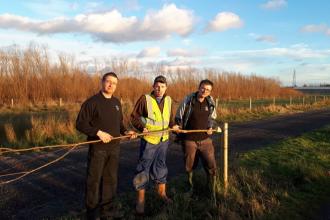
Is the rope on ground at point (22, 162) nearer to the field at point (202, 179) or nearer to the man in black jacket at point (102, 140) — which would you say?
the field at point (202, 179)

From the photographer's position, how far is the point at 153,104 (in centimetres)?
541

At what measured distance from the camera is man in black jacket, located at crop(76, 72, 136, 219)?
15.5 ft

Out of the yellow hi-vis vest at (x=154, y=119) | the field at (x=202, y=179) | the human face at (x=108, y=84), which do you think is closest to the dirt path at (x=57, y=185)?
the field at (x=202, y=179)

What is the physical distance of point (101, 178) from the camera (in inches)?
197

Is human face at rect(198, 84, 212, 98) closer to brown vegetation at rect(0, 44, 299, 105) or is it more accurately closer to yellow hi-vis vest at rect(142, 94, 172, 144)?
yellow hi-vis vest at rect(142, 94, 172, 144)

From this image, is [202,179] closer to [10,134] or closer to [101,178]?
[101,178]

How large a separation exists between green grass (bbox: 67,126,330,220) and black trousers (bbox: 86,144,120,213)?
1.60 feet

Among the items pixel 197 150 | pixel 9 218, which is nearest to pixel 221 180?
pixel 197 150

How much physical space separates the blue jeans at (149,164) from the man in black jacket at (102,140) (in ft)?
1.54

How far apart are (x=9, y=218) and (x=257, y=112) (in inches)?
927

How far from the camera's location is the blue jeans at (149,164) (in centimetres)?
538

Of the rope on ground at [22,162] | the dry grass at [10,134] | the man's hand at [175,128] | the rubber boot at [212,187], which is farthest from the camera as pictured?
the dry grass at [10,134]

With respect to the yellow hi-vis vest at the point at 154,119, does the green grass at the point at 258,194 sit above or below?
below

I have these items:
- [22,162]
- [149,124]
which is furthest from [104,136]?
[22,162]
